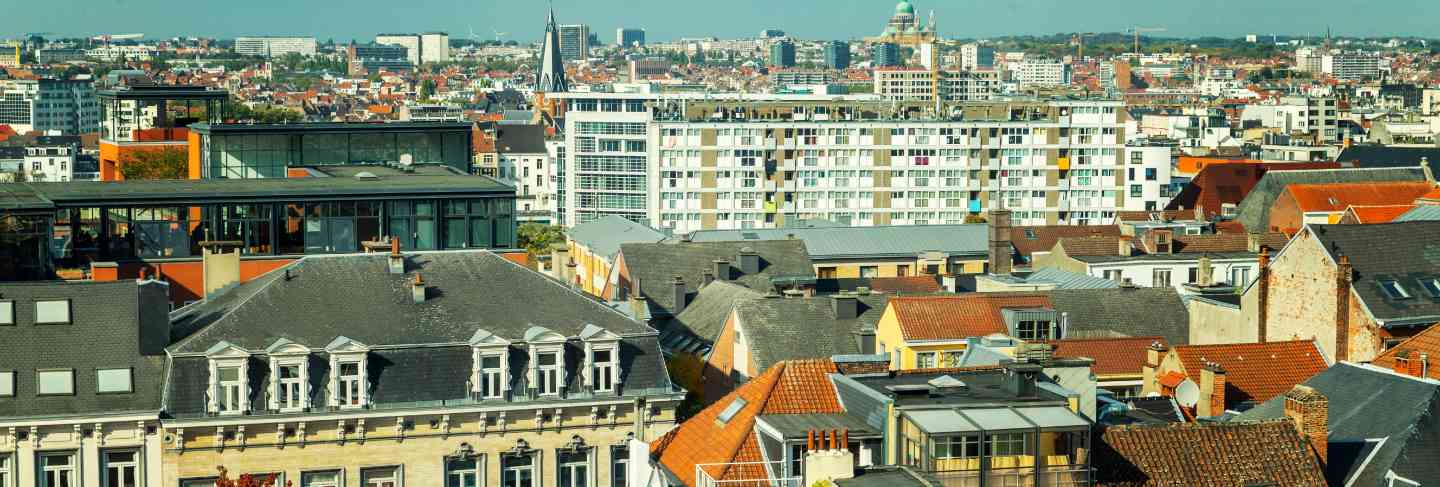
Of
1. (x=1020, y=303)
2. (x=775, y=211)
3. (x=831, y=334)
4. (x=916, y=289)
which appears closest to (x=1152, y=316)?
(x=1020, y=303)

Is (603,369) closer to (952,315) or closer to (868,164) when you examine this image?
(952,315)

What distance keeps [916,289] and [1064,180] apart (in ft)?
275

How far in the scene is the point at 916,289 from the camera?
9062 centimetres

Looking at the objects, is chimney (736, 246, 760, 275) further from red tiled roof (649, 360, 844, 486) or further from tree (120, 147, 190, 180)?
red tiled roof (649, 360, 844, 486)

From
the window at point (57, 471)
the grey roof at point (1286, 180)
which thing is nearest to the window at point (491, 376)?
the window at point (57, 471)

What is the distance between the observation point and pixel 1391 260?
215 feet

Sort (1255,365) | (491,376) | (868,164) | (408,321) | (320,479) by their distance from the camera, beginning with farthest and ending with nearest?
(868,164) < (1255,365) < (408,321) < (491,376) < (320,479)

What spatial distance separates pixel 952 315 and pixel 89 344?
1068 inches

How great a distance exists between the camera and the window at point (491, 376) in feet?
166

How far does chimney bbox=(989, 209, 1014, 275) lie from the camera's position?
310 ft

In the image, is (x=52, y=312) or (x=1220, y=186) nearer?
(x=52, y=312)

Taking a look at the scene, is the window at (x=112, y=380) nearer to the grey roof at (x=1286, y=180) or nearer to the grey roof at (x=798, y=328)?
the grey roof at (x=798, y=328)

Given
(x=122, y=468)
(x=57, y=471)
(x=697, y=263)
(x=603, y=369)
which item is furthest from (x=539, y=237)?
(x=57, y=471)

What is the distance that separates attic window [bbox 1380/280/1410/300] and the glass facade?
3526 centimetres
